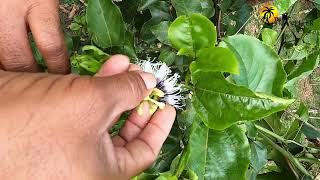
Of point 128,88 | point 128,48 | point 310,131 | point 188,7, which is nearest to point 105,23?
point 128,48

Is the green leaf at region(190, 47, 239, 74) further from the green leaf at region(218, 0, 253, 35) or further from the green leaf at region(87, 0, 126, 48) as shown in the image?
the green leaf at region(218, 0, 253, 35)

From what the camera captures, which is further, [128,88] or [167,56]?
[167,56]

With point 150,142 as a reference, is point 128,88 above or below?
above

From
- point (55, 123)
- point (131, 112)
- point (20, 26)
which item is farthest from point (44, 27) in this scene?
point (55, 123)

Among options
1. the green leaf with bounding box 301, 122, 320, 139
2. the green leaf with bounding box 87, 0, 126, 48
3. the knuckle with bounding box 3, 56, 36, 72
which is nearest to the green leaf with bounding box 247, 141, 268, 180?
the green leaf with bounding box 301, 122, 320, 139

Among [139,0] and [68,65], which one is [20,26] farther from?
[139,0]

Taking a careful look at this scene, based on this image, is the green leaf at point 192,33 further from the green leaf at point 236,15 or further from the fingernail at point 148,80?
the green leaf at point 236,15

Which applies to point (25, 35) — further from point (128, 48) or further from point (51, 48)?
point (128, 48)
